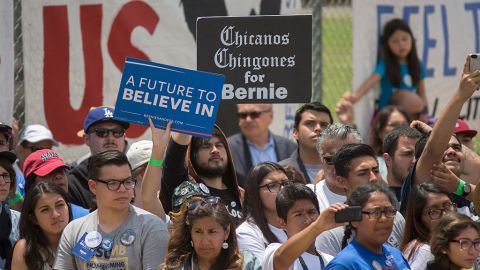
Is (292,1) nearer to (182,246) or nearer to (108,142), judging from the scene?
(108,142)

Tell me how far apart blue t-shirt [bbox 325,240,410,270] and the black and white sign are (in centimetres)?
198

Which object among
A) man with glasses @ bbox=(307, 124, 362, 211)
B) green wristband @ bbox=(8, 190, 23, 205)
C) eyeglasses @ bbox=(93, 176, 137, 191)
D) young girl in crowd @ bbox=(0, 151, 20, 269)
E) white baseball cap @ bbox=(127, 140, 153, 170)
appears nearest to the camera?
eyeglasses @ bbox=(93, 176, 137, 191)

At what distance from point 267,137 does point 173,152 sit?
9.25 feet

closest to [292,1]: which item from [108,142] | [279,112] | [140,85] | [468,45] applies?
[279,112]

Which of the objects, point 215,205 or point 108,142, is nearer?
point 215,205

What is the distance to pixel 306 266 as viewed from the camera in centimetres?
715

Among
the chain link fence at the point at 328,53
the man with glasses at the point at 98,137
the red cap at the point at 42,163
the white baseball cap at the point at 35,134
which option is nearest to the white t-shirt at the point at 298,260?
the red cap at the point at 42,163

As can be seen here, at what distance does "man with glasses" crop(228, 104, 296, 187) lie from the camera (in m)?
10.8

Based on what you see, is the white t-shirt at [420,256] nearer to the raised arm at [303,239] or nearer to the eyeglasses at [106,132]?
the raised arm at [303,239]

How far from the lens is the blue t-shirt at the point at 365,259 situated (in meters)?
6.71

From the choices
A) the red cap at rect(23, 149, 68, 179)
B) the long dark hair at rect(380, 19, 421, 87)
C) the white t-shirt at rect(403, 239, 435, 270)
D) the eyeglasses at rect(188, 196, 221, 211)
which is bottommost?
the white t-shirt at rect(403, 239, 435, 270)

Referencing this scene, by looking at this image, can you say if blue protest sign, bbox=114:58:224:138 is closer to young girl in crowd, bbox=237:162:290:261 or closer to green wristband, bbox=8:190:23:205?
young girl in crowd, bbox=237:162:290:261

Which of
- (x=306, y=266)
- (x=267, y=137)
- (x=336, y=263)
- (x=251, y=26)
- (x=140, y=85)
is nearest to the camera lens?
(x=336, y=263)

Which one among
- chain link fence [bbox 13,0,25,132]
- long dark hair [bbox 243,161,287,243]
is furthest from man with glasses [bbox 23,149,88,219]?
chain link fence [bbox 13,0,25,132]
